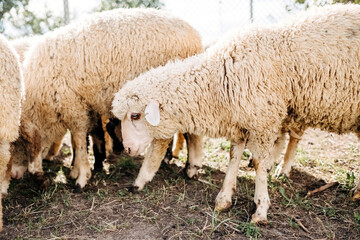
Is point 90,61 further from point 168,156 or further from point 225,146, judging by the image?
point 225,146

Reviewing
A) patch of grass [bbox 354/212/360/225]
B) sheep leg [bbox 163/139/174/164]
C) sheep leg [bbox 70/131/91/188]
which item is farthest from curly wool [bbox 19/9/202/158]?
patch of grass [bbox 354/212/360/225]

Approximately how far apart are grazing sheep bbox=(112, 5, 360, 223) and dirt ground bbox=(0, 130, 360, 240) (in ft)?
0.86

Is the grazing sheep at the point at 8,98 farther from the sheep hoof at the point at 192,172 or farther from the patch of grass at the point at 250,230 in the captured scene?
the patch of grass at the point at 250,230

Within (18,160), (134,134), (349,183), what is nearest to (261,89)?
(134,134)

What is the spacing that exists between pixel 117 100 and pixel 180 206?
124cm

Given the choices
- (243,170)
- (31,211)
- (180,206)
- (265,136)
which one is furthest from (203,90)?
(31,211)

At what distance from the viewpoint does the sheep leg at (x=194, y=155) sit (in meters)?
4.22

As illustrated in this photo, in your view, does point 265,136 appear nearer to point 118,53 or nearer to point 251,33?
point 251,33

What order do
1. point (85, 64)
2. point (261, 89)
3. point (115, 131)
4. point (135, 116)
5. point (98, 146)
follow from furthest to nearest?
point (115, 131) → point (98, 146) → point (85, 64) → point (135, 116) → point (261, 89)

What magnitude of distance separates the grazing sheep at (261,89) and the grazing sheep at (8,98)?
919 mm

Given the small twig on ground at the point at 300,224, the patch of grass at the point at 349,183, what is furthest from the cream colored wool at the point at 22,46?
the patch of grass at the point at 349,183

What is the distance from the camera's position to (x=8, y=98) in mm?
3035

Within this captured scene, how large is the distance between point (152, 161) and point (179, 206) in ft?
2.16

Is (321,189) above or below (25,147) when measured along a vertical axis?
below
